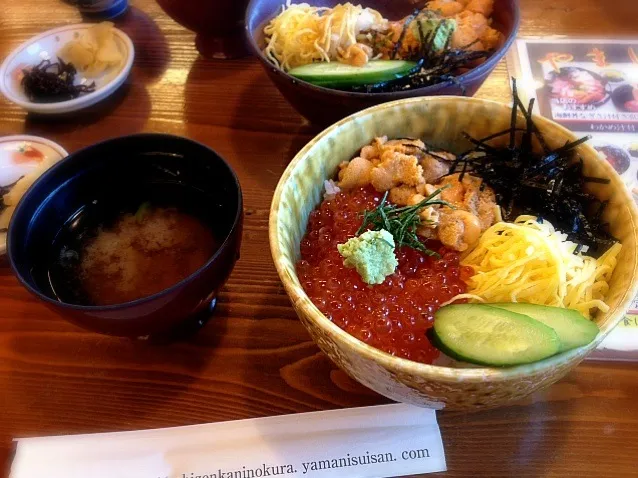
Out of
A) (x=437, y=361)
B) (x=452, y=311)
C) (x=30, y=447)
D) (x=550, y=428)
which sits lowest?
(x=30, y=447)

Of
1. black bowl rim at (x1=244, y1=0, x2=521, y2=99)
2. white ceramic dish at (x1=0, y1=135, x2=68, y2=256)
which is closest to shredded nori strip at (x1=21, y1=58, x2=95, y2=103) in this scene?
white ceramic dish at (x1=0, y1=135, x2=68, y2=256)

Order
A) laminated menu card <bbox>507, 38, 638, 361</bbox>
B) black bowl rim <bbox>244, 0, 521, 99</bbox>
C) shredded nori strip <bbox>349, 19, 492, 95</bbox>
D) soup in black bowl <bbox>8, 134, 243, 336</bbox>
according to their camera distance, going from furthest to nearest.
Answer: laminated menu card <bbox>507, 38, 638, 361</bbox>, shredded nori strip <bbox>349, 19, 492, 95</bbox>, black bowl rim <bbox>244, 0, 521, 99</bbox>, soup in black bowl <bbox>8, 134, 243, 336</bbox>

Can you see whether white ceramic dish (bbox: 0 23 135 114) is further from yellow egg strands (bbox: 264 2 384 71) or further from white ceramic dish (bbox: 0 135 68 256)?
yellow egg strands (bbox: 264 2 384 71)

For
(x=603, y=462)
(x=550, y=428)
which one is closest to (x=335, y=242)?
(x=550, y=428)

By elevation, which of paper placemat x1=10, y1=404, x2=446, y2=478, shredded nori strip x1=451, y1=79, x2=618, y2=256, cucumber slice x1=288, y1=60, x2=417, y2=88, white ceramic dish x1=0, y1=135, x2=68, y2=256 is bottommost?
paper placemat x1=10, y1=404, x2=446, y2=478

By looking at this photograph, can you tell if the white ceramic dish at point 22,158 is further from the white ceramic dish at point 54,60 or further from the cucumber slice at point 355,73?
the cucumber slice at point 355,73

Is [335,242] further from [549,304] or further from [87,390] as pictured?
[87,390]
